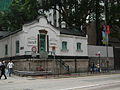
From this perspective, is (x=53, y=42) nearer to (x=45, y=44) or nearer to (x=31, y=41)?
(x=45, y=44)

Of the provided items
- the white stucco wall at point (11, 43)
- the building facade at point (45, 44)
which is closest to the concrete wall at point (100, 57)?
the building facade at point (45, 44)

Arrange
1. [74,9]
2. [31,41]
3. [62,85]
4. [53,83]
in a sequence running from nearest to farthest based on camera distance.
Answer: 1. [62,85]
2. [53,83]
3. [31,41]
4. [74,9]

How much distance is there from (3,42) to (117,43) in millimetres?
25945

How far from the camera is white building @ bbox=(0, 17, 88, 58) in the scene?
29922mm

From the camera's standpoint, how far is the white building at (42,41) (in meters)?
29.9

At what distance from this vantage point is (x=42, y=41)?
1225 inches

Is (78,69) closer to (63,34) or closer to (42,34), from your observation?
(63,34)

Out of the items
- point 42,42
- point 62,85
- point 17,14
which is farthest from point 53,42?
point 17,14

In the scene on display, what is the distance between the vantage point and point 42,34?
31188mm

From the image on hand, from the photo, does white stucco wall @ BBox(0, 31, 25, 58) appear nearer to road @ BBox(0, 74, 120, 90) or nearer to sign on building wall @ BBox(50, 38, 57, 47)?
sign on building wall @ BBox(50, 38, 57, 47)

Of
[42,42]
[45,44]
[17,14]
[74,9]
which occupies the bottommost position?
[45,44]

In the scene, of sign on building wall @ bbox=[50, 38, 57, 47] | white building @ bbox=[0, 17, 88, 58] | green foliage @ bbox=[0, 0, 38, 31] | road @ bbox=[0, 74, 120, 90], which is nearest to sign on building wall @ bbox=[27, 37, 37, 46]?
white building @ bbox=[0, 17, 88, 58]

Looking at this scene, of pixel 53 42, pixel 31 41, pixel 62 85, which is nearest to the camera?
pixel 62 85

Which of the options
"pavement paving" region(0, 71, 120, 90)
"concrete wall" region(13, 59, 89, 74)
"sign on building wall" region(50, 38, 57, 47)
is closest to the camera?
"pavement paving" region(0, 71, 120, 90)
